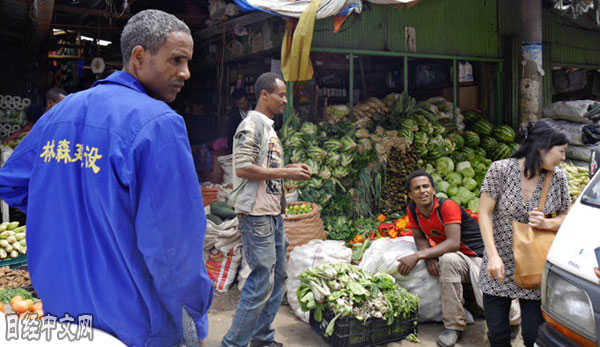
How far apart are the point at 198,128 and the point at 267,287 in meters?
7.72

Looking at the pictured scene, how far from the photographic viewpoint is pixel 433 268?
4.41 meters

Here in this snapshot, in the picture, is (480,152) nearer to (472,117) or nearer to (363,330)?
(472,117)

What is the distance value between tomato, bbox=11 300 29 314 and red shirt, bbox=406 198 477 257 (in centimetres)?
327

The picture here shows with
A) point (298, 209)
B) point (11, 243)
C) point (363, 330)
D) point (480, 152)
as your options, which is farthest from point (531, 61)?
point (11, 243)

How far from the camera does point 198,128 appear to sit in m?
10.8

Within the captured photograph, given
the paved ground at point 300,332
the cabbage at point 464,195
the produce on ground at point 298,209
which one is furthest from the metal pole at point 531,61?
the paved ground at point 300,332

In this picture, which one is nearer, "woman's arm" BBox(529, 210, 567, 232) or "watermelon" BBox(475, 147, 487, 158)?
"woman's arm" BBox(529, 210, 567, 232)

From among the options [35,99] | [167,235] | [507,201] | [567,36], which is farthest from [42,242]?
[35,99]

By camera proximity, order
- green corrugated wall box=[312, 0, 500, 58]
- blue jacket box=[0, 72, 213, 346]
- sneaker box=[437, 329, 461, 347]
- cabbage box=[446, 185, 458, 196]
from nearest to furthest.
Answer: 1. blue jacket box=[0, 72, 213, 346]
2. sneaker box=[437, 329, 461, 347]
3. green corrugated wall box=[312, 0, 500, 58]
4. cabbage box=[446, 185, 458, 196]

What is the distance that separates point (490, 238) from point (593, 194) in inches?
29.0

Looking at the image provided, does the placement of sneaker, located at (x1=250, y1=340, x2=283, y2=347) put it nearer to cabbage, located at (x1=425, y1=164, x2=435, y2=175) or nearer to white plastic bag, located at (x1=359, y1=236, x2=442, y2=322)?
white plastic bag, located at (x1=359, y1=236, x2=442, y2=322)

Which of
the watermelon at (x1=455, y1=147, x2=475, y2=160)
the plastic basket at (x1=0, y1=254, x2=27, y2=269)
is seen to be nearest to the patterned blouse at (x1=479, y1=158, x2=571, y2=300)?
the plastic basket at (x1=0, y1=254, x2=27, y2=269)

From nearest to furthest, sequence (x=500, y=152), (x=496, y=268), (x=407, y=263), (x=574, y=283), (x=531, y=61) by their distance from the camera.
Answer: (x=574, y=283), (x=496, y=268), (x=407, y=263), (x=500, y=152), (x=531, y=61)

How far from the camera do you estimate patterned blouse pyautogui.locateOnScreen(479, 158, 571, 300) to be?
3.23m
